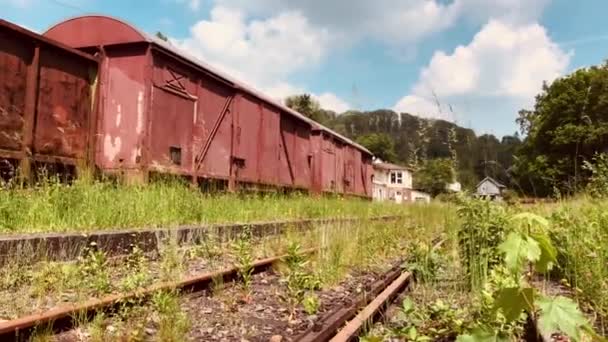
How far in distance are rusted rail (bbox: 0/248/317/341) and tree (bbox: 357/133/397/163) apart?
277ft

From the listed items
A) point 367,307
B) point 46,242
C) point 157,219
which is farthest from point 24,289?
point 157,219

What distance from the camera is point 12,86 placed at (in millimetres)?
7391

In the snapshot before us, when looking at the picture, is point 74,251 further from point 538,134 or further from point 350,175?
point 538,134

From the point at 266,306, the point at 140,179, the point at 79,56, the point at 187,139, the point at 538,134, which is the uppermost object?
the point at 538,134

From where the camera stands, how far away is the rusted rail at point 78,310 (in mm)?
2879

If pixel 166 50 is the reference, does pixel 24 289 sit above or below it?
below

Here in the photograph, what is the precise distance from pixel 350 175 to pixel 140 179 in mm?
15311

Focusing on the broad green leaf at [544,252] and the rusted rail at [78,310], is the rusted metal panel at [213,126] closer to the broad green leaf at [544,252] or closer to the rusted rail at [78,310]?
the rusted rail at [78,310]

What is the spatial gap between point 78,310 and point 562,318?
2.80 meters

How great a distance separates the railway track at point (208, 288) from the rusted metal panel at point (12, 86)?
14.4 ft

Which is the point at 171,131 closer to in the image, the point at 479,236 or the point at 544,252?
the point at 479,236

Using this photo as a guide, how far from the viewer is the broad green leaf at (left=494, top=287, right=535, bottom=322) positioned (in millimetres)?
2104

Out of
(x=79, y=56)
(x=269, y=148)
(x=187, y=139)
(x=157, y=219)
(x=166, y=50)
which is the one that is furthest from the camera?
(x=269, y=148)

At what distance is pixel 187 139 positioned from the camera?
34.0 feet
